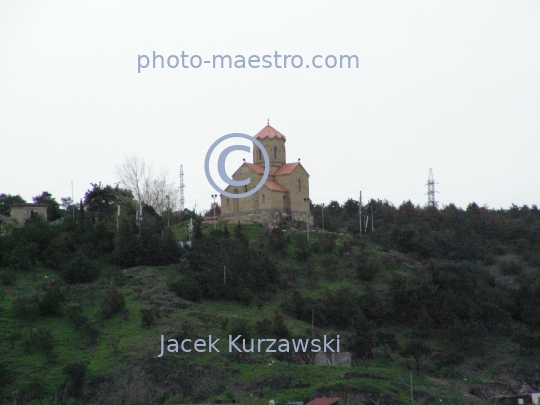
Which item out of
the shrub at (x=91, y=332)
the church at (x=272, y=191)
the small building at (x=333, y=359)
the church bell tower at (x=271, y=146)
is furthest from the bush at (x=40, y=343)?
the church bell tower at (x=271, y=146)

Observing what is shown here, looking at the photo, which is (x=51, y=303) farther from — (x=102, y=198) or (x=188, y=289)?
(x=102, y=198)

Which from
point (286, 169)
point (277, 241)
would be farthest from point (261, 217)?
point (286, 169)

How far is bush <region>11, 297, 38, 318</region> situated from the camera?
29.8 metres

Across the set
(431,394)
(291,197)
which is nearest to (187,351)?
(431,394)

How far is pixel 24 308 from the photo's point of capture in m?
29.8

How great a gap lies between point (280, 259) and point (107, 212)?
12350 mm

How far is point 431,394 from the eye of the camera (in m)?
24.9

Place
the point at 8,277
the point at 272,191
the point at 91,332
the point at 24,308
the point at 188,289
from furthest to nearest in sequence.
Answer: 1. the point at 272,191
2. the point at 188,289
3. the point at 8,277
4. the point at 24,308
5. the point at 91,332

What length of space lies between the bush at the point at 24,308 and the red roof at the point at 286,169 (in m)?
18.8

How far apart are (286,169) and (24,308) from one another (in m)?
19.8

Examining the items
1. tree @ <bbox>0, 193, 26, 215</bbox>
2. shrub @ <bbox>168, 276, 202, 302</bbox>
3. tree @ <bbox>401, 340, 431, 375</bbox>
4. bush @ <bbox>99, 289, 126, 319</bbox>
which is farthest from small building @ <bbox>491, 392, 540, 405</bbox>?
tree @ <bbox>0, 193, 26, 215</bbox>

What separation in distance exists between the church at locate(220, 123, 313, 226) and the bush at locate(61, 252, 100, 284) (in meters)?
10.6

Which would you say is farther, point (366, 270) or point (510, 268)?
point (510, 268)

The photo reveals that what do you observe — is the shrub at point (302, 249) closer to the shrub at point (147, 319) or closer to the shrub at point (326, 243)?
the shrub at point (326, 243)
